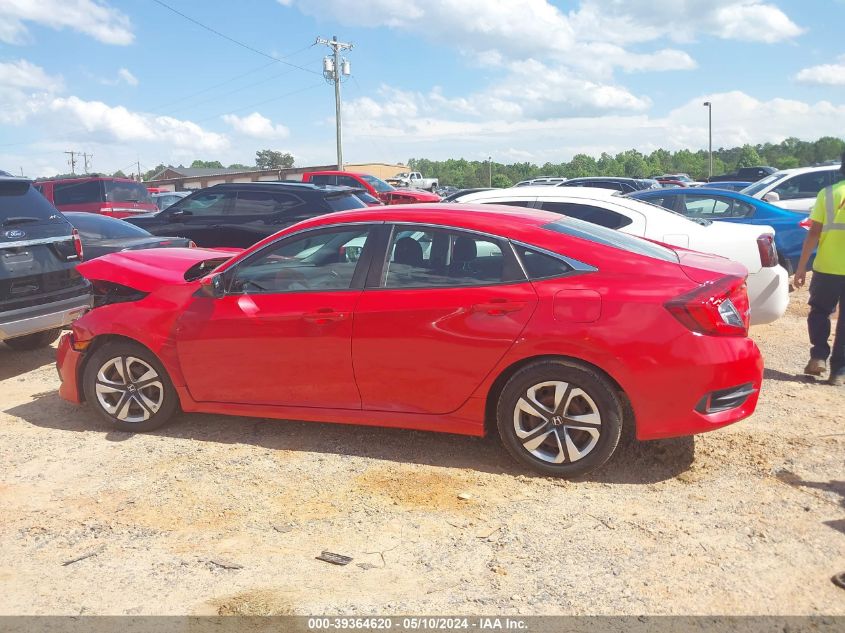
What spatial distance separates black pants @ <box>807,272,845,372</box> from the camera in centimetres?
578

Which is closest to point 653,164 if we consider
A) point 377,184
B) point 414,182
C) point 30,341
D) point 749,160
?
point 749,160

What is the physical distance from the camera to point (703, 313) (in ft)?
12.5

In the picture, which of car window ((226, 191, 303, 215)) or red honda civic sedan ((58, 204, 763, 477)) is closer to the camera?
red honda civic sedan ((58, 204, 763, 477))

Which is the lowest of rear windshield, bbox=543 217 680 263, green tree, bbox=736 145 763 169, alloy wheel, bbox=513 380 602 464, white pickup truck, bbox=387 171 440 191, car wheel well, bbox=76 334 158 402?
alloy wheel, bbox=513 380 602 464

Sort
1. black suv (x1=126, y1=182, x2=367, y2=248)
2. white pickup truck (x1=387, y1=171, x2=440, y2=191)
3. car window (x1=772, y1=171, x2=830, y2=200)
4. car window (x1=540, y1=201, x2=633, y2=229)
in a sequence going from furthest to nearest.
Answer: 1. white pickup truck (x1=387, y1=171, x2=440, y2=191)
2. car window (x1=772, y1=171, x2=830, y2=200)
3. black suv (x1=126, y1=182, x2=367, y2=248)
4. car window (x1=540, y1=201, x2=633, y2=229)

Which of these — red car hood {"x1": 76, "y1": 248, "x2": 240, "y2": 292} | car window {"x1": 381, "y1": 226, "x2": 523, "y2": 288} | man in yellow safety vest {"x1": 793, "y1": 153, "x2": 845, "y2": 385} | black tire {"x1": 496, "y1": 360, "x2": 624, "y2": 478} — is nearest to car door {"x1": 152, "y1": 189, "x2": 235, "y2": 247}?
red car hood {"x1": 76, "y1": 248, "x2": 240, "y2": 292}

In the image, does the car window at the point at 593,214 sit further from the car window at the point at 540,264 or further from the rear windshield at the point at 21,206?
the rear windshield at the point at 21,206

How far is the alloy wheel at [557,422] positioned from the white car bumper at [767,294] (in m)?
3.23

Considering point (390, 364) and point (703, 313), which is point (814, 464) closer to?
point (703, 313)

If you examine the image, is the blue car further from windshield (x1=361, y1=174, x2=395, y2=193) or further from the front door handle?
windshield (x1=361, y1=174, x2=395, y2=193)

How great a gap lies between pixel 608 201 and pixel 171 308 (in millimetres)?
4395

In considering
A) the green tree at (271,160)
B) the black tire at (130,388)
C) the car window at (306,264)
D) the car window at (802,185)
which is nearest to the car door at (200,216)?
the black tire at (130,388)

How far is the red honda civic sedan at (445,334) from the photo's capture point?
3.89 meters

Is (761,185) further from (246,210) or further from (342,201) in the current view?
(246,210)
